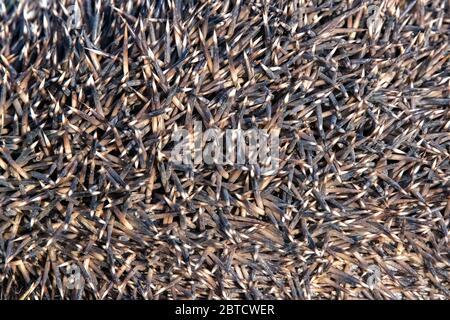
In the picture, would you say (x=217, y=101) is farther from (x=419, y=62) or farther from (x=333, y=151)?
(x=419, y=62)

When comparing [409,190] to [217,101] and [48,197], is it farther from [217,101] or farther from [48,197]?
[48,197]

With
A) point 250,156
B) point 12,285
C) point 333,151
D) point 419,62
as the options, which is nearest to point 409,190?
point 333,151

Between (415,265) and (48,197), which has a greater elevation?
(48,197)

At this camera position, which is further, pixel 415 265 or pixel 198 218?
pixel 415 265

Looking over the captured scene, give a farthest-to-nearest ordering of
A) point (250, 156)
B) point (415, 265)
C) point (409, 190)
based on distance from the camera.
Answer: point (415, 265)
point (409, 190)
point (250, 156)

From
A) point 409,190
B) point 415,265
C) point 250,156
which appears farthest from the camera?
point 415,265
